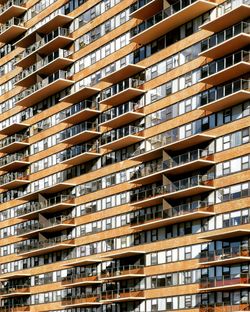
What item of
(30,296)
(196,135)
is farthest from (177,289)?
(30,296)

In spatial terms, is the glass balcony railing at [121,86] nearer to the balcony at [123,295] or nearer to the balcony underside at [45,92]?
the balcony underside at [45,92]

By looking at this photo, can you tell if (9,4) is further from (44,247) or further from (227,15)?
(227,15)

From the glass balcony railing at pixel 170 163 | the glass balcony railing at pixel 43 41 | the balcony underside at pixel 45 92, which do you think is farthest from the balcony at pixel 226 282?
the glass balcony railing at pixel 43 41

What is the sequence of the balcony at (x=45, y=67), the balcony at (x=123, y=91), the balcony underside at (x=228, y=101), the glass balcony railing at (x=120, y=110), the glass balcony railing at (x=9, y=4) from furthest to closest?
1. the glass balcony railing at (x=9, y=4)
2. the balcony at (x=45, y=67)
3. the glass balcony railing at (x=120, y=110)
4. the balcony at (x=123, y=91)
5. the balcony underside at (x=228, y=101)

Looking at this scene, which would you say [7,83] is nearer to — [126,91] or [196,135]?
[126,91]

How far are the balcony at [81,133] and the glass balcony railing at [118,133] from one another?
1.24 m

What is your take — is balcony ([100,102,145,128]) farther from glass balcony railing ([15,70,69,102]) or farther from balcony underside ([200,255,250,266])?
balcony underside ([200,255,250,266])

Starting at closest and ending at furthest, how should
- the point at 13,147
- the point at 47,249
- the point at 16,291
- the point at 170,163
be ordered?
the point at 170,163 → the point at 47,249 → the point at 16,291 → the point at 13,147

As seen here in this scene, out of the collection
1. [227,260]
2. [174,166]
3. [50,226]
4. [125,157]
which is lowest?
[227,260]

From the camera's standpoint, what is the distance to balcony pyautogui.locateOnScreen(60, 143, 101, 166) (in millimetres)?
90562

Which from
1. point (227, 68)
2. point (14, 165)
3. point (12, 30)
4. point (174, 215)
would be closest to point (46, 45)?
point (12, 30)

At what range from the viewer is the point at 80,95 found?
305 feet

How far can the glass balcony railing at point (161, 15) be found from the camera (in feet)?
254

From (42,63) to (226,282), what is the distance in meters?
43.5
